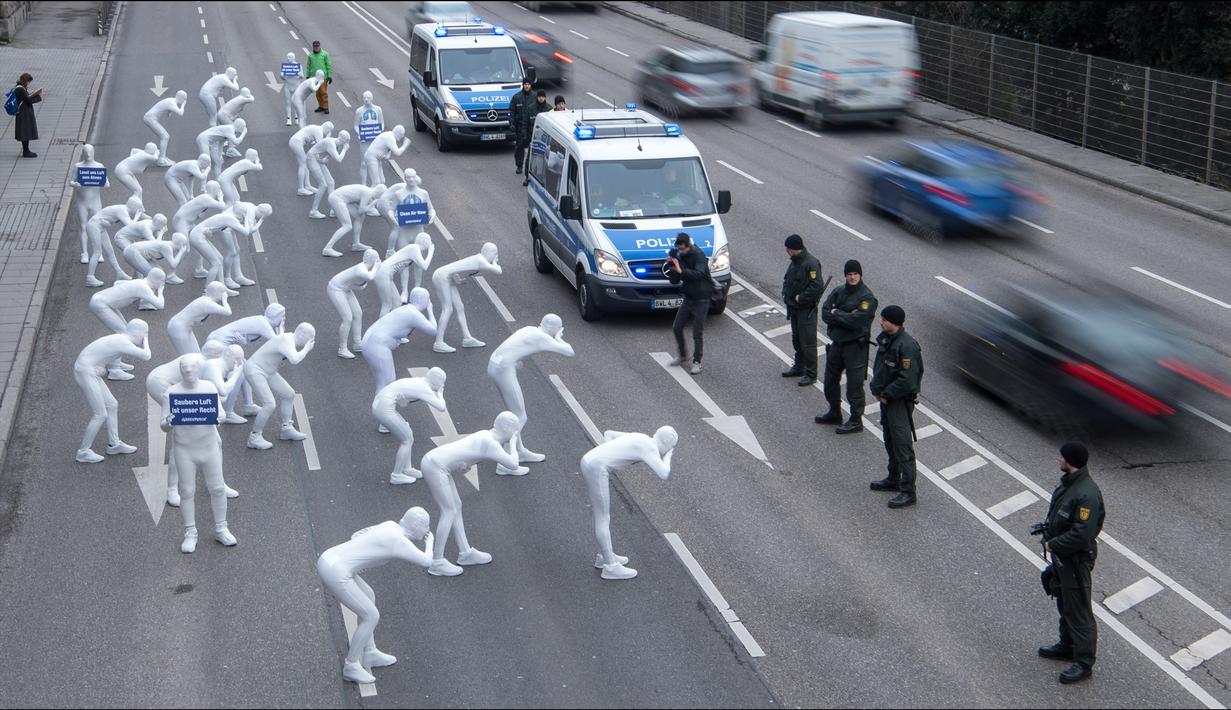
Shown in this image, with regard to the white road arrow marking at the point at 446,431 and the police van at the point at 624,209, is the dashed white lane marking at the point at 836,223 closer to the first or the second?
the police van at the point at 624,209

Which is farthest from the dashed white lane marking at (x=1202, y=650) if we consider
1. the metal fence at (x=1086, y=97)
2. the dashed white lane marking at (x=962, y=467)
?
the metal fence at (x=1086, y=97)

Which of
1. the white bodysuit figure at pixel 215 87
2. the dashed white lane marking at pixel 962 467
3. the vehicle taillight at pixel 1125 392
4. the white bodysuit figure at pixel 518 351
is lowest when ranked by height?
the dashed white lane marking at pixel 962 467

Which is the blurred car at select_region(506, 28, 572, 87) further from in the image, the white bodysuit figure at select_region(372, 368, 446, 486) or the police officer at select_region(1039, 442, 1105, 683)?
the police officer at select_region(1039, 442, 1105, 683)

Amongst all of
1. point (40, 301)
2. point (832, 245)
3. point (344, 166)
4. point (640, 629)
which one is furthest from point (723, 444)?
point (344, 166)

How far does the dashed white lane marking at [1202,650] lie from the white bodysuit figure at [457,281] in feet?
28.9

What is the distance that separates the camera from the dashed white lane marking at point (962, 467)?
44.3ft

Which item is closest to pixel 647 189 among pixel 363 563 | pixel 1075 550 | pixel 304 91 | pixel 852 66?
pixel 363 563

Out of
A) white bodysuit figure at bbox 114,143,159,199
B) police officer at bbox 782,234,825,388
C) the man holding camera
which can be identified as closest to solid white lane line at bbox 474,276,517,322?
the man holding camera

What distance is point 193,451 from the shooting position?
11523 mm

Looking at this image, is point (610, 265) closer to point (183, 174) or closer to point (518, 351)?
point (518, 351)

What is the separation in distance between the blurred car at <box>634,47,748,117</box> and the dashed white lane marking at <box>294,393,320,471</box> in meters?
18.8

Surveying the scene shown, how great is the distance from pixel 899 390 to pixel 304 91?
19.5 meters

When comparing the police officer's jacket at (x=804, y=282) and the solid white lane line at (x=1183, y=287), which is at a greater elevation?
the police officer's jacket at (x=804, y=282)

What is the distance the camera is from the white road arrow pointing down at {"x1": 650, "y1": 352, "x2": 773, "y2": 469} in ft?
46.5
